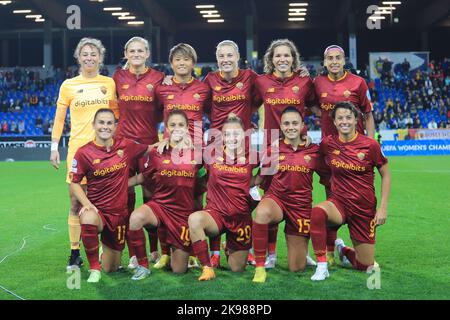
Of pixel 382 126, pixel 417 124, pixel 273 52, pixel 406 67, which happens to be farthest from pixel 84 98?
pixel 406 67

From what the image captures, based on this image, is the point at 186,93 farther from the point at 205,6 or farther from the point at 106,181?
the point at 205,6

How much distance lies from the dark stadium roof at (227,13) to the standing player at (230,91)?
70.4 ft

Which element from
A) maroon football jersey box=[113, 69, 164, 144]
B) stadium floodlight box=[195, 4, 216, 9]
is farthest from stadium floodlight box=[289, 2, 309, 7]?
maroon football jersey box=[113, 69, 164, 144]

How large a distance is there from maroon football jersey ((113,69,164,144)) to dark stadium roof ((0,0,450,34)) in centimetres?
2124

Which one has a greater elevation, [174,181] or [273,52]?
[273,52]

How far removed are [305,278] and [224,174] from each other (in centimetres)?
106

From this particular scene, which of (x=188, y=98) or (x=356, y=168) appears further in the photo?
(x=188, y=98)

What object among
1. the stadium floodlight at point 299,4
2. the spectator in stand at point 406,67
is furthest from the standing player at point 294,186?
the stadium floodlight at point 299,4

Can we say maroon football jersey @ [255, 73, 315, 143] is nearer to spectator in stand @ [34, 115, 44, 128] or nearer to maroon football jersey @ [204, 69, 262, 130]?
maroon football jersey @ [204, 69, 262, 130]

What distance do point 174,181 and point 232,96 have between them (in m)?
0.97

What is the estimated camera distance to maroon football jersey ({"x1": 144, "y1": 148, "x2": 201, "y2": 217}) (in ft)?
17.8

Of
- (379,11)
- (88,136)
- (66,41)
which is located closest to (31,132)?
(66,41)

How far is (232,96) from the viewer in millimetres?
5836
